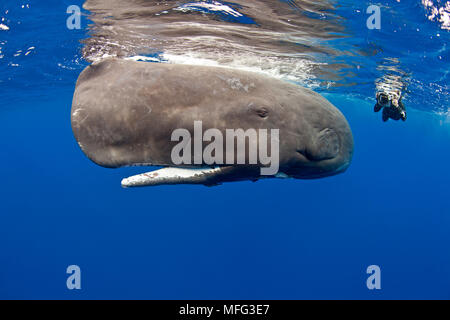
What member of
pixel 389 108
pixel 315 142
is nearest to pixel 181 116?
pixel 315 142

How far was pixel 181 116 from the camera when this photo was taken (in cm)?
266

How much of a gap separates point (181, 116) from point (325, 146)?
4.98 feet

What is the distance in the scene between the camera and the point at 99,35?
453 inches

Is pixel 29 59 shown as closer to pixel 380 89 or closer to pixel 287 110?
pixel 287 110

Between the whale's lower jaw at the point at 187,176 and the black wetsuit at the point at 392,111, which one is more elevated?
the black wetsuit at the point at 392,111

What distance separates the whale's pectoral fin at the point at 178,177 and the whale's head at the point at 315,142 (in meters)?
0.63

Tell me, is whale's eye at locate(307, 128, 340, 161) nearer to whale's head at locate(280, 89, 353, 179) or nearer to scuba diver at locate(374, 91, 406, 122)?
A: whale's head at locate(280, 89, 353, 179)

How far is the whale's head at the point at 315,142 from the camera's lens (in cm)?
291

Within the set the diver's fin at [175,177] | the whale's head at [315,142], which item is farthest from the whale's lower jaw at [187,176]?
the whale's head at [315,142]

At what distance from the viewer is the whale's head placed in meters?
2.91

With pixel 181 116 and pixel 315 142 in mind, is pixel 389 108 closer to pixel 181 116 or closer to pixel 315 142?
pixel 315 142

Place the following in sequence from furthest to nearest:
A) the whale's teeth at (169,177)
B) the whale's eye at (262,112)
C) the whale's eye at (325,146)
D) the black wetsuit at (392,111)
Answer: the black wetsuit at (392,111), the whale's eye at (325,146), the whale's eye at (262,112), the whale's teeth at (169,177)

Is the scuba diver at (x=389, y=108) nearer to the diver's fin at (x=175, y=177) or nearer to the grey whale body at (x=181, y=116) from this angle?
the grey whale body at (x=181, y=116)

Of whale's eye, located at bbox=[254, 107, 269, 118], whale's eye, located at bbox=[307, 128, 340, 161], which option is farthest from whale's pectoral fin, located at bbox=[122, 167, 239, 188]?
whale's eye, located at bbox=[307, 128, 340, 161]
